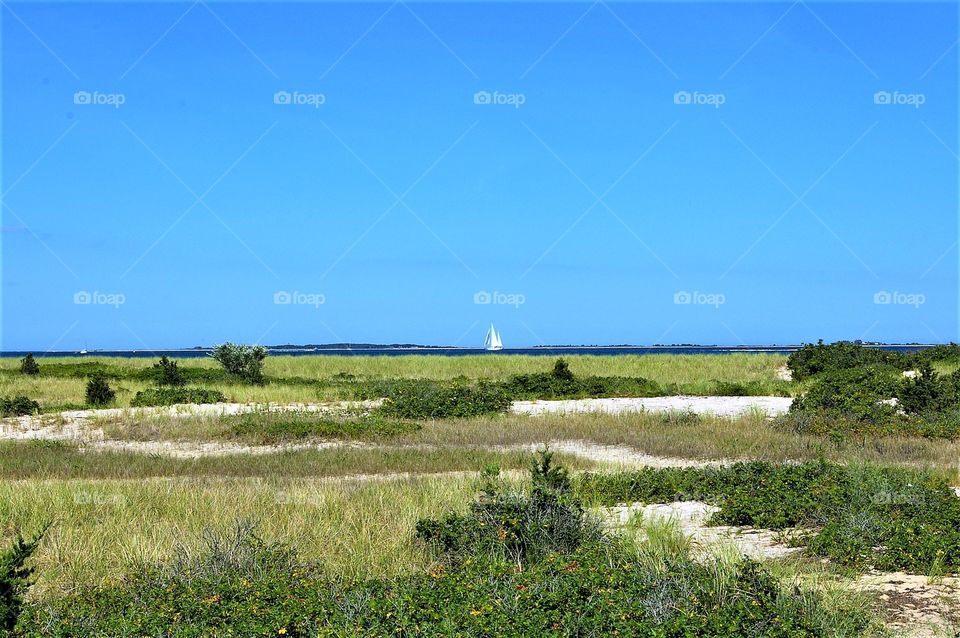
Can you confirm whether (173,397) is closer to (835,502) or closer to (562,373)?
(562,373)

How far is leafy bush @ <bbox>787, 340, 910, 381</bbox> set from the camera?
3225 centimetres

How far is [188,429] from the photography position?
19.4 metres

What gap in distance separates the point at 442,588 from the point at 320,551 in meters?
2.09

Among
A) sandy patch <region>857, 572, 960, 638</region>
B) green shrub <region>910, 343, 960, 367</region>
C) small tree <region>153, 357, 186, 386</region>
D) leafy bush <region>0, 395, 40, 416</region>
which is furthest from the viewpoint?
green shrub <region>910, 343, 960, 367</region>

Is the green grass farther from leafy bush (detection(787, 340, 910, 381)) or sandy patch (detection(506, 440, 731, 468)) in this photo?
leafy bush (detection(787, 340, 910, 381))

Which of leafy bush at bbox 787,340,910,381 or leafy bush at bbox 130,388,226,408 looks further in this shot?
leafy bush at bbox 787,340,910,381

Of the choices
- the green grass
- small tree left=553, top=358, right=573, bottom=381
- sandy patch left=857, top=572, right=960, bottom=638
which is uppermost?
small tree left=553, top=358, right=573, bottom=381

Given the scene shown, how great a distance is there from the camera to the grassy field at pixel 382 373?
28.9m

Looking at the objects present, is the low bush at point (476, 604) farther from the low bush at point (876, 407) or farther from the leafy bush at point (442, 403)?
the leafy bush at point (442, 403)

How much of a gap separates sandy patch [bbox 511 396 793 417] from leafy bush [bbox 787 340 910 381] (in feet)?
24.2

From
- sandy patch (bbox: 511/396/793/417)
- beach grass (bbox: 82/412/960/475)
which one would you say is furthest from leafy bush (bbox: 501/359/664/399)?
beach grass (bbox: 82/412/960/475)

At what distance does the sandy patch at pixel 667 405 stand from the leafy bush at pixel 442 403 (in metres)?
0.72

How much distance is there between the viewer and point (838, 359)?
107 ft

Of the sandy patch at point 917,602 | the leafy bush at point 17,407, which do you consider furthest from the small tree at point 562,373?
the sandy patch at point 917,602
